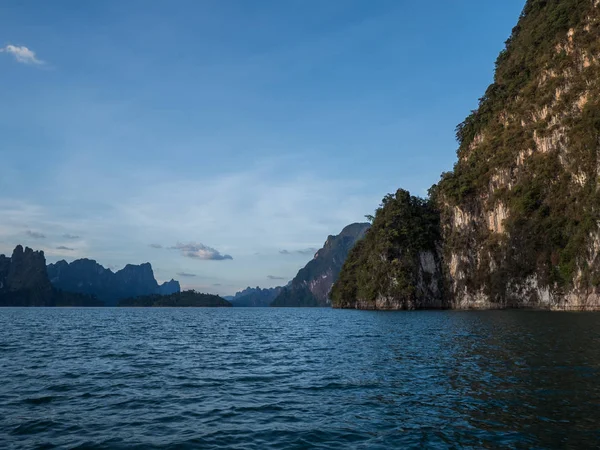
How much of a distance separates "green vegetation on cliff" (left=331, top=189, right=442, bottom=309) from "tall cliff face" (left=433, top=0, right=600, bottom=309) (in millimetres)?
5348

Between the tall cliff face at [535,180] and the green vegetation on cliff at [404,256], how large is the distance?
5.35 meters

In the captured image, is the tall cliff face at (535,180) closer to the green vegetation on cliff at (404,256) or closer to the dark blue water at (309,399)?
the green vegetation on cliff at (404,256)

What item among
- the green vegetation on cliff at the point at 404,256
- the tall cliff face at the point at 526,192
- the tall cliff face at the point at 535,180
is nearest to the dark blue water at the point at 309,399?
the tall cliff face at the point at 535,180

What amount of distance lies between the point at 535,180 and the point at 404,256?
142ft

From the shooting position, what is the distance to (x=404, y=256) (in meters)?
126

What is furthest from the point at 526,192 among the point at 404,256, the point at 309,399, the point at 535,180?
the point at 309,399

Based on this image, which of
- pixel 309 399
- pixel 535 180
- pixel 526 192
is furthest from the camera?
pixel 526 192

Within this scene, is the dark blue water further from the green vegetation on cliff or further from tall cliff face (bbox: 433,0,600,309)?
the green vegetation on cliff

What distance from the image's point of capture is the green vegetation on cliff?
122188 mm

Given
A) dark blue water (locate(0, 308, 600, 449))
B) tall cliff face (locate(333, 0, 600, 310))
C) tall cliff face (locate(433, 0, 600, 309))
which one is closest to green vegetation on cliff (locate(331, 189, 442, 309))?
tall cliff face (locate(333, 0, 600, 310))

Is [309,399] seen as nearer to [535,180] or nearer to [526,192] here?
[526,192]

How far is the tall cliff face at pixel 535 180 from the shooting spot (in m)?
82.5

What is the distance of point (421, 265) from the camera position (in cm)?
12456

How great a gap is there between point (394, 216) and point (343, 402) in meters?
116
